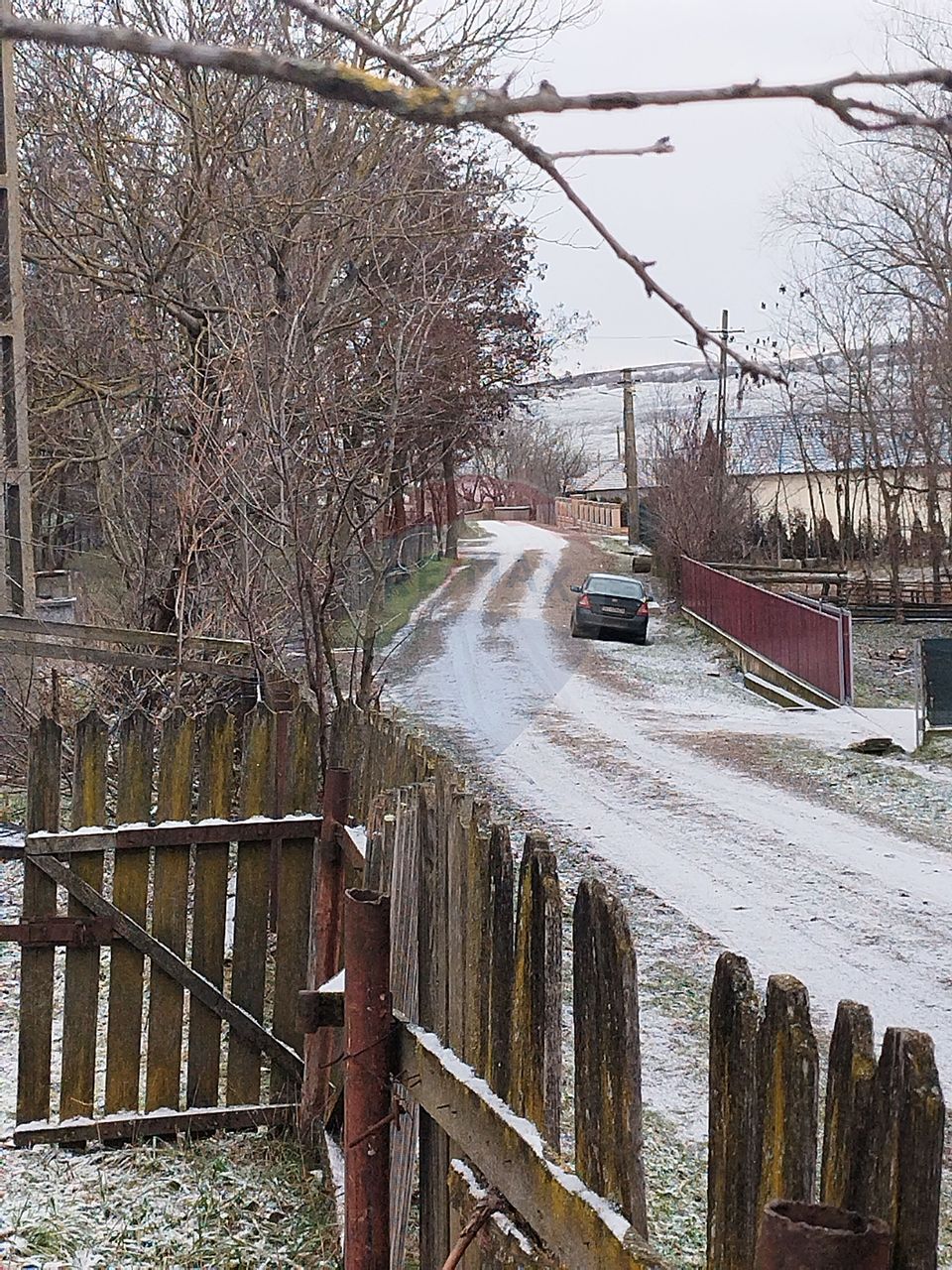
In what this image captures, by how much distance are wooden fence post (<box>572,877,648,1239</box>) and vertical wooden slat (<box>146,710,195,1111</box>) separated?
2.90 meters

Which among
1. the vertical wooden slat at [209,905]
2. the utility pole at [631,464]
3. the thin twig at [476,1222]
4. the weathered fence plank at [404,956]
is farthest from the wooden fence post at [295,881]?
the utility pole at [631,464]

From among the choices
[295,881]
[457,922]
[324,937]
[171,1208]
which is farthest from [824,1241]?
[295,881]

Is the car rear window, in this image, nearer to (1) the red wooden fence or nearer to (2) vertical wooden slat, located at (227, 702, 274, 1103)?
(1) the red wooden fence

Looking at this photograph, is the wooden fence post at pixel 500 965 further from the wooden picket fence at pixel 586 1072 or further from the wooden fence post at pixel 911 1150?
the wooden fence post at pixel 911 1150

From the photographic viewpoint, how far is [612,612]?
29.6 meters

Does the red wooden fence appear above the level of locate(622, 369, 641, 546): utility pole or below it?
below

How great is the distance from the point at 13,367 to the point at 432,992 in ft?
33.9

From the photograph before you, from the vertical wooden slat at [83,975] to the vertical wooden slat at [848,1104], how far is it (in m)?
3.76

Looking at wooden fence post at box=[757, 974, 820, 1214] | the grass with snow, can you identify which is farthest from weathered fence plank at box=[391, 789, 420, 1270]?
wooden fence post at box=[757, 974, 820, 1214]

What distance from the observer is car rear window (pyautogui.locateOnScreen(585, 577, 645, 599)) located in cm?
2984

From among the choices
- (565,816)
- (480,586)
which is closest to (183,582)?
(565,816)

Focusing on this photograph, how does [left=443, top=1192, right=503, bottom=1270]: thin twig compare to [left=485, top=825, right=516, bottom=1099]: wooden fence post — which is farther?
[left=485, top=825, right=516, bottom=1099]: wooden fence post

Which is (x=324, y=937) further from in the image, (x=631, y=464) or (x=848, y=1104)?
(x=631, y=464)

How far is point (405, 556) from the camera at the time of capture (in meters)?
37.9
